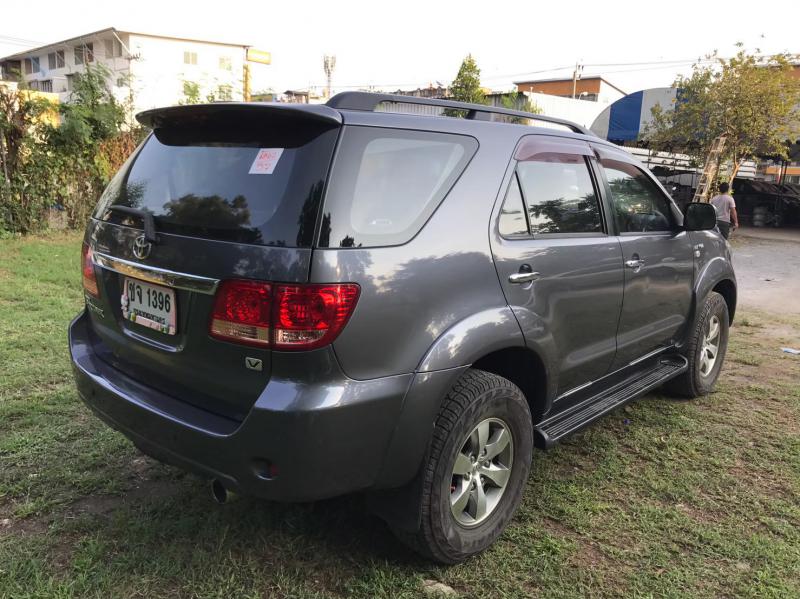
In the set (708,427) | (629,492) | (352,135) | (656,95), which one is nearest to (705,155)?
(656,95)

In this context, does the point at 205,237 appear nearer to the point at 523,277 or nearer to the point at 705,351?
the point at 523,277

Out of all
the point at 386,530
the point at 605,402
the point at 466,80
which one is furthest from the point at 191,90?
the point at 466,80

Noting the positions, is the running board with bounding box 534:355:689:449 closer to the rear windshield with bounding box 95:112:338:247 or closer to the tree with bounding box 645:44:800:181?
the rear windshield with bounding box 95:112:338:247

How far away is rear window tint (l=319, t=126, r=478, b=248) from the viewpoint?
6.75ft

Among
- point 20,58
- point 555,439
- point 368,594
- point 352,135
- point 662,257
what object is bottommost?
point 368,594

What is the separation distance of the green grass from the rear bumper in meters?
0.53

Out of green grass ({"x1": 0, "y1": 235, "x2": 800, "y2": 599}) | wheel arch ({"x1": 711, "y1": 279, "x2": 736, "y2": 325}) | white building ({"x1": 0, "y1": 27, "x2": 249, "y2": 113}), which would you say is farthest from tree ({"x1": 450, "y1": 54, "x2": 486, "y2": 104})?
green grass ({"x1": 0, "y1": 235, "x2": 800, "y2": 599})

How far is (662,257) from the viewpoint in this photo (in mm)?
3713

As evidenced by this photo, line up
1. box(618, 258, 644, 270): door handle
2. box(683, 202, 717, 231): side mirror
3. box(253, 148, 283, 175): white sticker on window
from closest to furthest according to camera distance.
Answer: box(253, 148, 283, 175): white sticker on window < box(618, 258, 644, 270): door handle < box(683, 202, 717, 231): side mirror

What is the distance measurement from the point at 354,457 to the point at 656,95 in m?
19.8

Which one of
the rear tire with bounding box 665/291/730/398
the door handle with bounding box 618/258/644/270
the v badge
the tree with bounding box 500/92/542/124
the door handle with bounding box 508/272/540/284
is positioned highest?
the tree with bounding box 500/92/542/124

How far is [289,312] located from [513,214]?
1178 millimetres

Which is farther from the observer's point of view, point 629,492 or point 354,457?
point 629,492

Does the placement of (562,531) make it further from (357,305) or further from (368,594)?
(357,305)
